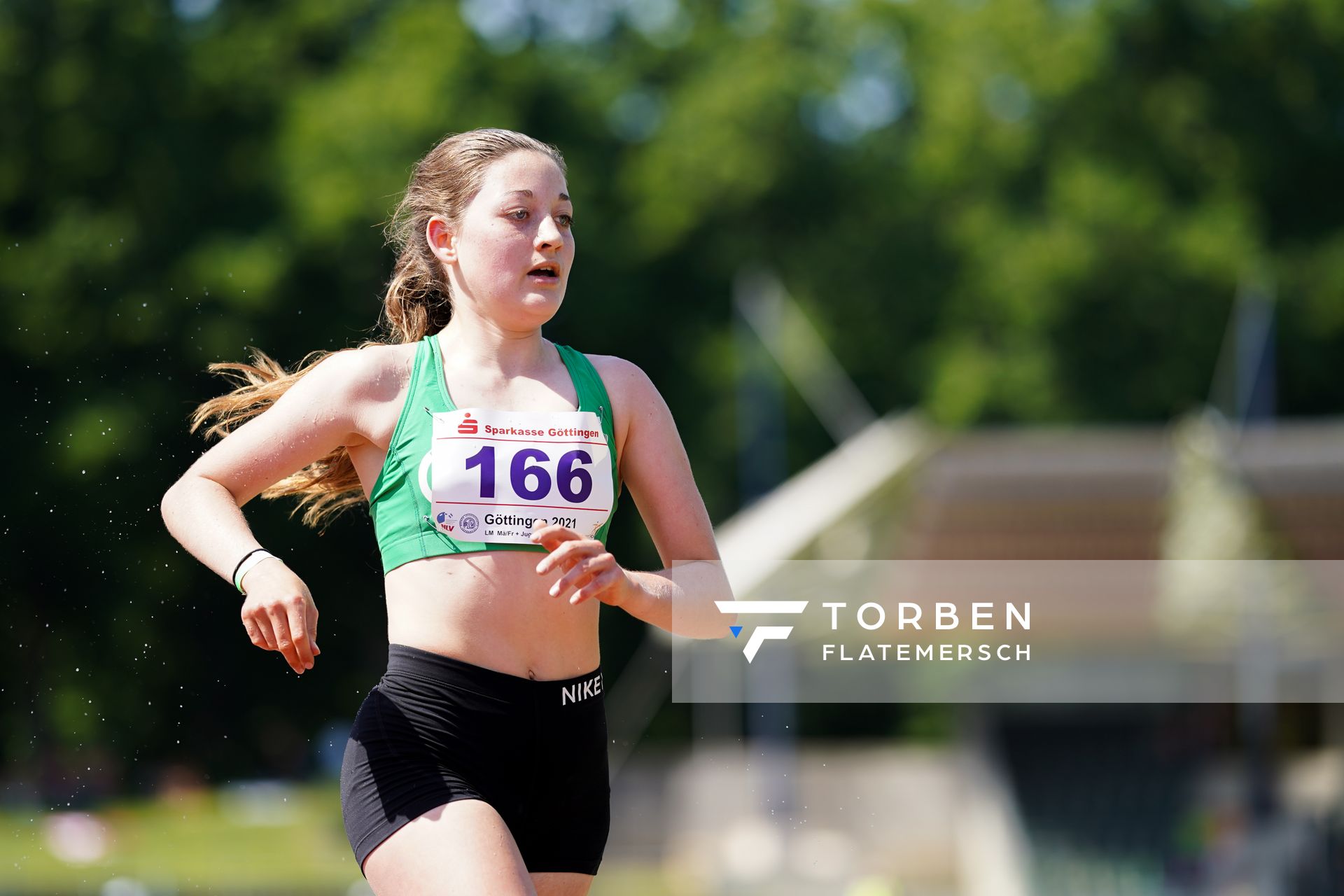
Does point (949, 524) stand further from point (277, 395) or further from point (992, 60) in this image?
point (277, 395)

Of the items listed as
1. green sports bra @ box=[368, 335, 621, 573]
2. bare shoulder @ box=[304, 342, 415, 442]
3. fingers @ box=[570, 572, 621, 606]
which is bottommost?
fingers @ box=[570, 572, 621, 606]

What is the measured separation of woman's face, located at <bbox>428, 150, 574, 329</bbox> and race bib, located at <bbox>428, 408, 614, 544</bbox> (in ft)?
0.62

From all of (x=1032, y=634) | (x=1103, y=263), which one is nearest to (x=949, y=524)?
(x=1032, y=634)

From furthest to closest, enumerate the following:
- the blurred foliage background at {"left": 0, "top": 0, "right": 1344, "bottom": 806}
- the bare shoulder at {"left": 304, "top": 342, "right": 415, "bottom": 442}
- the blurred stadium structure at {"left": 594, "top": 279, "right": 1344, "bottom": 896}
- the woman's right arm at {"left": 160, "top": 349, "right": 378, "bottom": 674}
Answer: the blurred foliage background at {"left": 0, "top": 0, "right": 1344, "bottom": 806} < the blurred stadium structure at {"left": 594, "top": 279, "right": 1344, "bottom": 896} < the bare shoulder at {"left": 304, "top": 342, "right": 415, "bottom": 442} < the woman's right arm at {"left": 160, "top": 349, "right": 378, "bottom": 674}

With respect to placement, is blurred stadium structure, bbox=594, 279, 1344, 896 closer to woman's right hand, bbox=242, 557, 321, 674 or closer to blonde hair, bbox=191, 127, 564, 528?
blonde hair, bbox=191, 127, 564, 528

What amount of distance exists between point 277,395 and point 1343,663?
20377 mm

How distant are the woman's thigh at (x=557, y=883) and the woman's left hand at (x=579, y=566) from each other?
1.79 feet

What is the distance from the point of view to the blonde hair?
3.24 metres

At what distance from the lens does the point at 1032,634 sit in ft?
74.8

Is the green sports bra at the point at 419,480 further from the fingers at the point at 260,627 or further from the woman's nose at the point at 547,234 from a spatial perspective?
the fingers at the point at 260,627

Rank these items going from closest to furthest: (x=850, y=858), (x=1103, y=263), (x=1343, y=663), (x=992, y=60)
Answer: (x=1343, y=663) → (x=850, y=858) → (x=1103, y=263) → (x=992, y=60)

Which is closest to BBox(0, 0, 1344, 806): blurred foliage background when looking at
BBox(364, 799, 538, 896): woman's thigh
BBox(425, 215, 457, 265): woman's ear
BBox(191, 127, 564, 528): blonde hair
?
BBox(191, 127, 564, 528): blonde hair

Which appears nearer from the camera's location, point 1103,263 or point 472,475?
point 472,475

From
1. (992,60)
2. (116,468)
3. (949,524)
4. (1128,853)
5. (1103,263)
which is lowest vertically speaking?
(1128,853)
